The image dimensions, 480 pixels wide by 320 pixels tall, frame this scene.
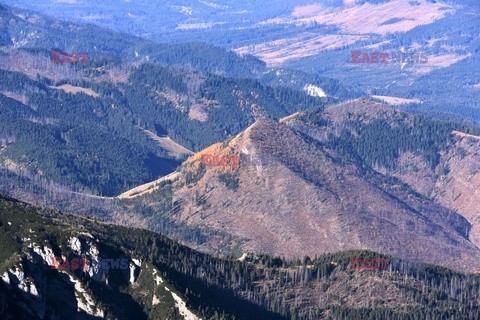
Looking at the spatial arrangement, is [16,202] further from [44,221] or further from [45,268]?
[45,268]

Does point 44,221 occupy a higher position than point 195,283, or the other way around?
point 44,221

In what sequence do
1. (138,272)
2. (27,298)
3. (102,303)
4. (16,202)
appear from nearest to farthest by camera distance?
(27,298) → (102,303) → (138,272) → (16,202)

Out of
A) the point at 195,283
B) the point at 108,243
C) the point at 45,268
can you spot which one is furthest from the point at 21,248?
the point at 195,283

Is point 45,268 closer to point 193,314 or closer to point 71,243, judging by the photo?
point 71,243

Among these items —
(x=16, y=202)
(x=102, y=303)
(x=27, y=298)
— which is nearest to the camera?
(x=27, y=298)

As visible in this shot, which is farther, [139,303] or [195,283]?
[195,283]

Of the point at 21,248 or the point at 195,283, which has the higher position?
the point at 21,248

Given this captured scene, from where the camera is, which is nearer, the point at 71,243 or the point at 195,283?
the point at 71,243

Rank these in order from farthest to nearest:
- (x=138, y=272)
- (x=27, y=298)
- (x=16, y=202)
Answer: (x=16, y=202), (x=138, y=272), (x=27, y=298)

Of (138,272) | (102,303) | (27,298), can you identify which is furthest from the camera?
(138,272)
